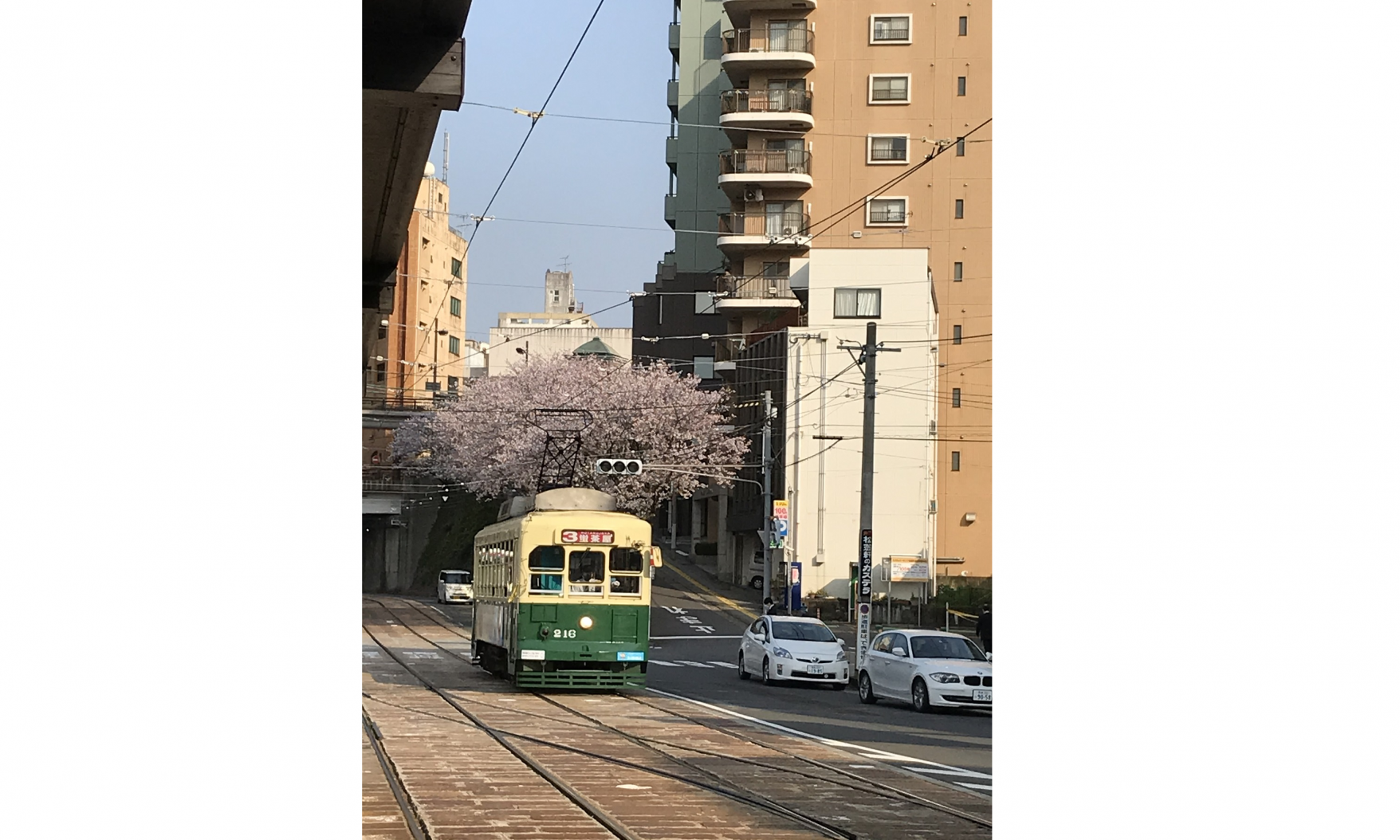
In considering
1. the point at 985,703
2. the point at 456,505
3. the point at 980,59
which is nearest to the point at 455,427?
the point at 456,505

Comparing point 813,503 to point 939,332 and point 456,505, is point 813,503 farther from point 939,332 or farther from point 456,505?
point 456,505

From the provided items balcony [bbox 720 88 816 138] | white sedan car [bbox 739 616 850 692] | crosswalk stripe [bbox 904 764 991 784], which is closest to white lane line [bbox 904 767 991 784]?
crosswalk stripe [bbox 904 764 991 784]

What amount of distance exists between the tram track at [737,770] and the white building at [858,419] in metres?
27.1

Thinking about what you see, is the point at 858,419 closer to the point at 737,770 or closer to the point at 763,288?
the point at 763,288

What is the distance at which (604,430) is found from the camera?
54.8m

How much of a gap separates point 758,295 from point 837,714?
38.1 metres

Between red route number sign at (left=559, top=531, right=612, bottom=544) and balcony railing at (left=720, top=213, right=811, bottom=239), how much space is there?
3459 centimetres

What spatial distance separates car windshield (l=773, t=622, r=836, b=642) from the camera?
88.9ft

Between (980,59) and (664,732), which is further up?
(980,59)

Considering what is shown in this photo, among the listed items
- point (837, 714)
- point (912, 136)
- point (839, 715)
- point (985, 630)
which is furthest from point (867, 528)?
point (912, 136)

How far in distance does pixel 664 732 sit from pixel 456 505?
52512 millimetres

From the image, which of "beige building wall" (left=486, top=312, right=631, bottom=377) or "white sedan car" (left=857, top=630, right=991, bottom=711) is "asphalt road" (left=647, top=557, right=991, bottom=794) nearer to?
"white sedan car" (left=857, top=630, right=991, bottom=711)
